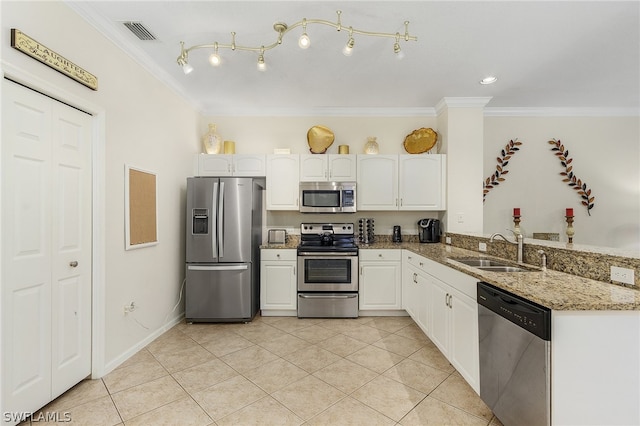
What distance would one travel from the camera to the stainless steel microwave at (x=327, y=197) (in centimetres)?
361

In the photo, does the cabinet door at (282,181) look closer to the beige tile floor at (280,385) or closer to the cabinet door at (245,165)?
the cabinet door at (245,165)

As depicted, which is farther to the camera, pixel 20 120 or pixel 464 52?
pixel 464 52

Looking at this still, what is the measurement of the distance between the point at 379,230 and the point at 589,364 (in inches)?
110

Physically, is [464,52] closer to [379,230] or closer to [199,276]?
[379,230]

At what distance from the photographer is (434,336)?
8.17 feet

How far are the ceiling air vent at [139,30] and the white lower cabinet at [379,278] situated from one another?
2.91 m

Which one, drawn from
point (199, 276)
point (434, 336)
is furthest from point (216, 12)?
point (434, 336)

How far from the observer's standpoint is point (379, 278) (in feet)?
11.3

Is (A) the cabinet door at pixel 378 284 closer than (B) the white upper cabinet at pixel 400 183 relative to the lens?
Yes

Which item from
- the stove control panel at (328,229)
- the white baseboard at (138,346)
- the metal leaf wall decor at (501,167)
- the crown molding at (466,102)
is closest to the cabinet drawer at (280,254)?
the stove control panel at (328,229)

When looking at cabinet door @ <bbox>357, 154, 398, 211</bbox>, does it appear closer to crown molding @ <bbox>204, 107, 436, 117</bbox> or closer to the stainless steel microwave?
the stainless steel microwave

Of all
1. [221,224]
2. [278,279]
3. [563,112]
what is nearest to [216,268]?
[221,224]

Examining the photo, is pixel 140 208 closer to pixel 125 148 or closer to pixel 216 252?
pixel 125 148

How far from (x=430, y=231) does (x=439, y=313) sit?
1.46 m
